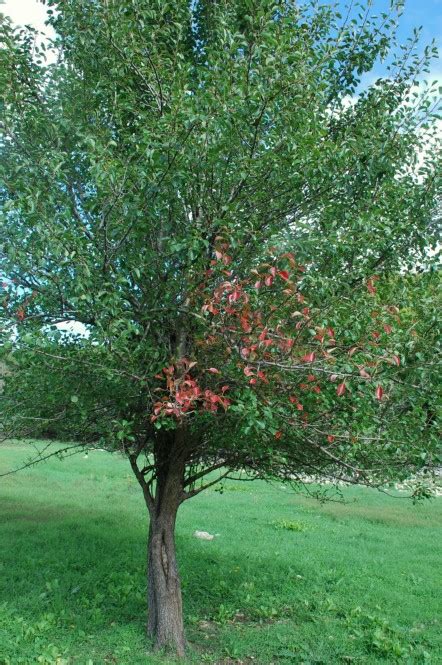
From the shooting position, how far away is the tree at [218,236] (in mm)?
4625

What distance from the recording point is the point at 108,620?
761cm

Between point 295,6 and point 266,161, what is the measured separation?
2.26 m

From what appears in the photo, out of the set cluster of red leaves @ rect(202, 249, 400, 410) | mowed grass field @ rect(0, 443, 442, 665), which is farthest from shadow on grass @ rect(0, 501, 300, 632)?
cluster of red leaves @ rect(202, 249, 400, 410)

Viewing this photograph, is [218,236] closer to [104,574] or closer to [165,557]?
[165,557]

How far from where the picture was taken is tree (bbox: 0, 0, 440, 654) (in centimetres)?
462

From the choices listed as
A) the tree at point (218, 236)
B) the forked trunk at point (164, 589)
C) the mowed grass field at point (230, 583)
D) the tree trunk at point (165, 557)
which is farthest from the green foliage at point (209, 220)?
the mowed grass field at point (230, 583)

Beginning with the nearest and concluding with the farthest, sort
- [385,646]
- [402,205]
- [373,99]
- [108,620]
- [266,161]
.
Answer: [266,161] < [402,205] < [373,99] < [385,646] < [108,620]

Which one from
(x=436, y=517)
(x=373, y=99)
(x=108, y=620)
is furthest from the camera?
(x=436, y=517)

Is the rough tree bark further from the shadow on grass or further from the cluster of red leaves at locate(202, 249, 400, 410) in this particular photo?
the cluster of red leaves at locate(202, 249, 400, 410)

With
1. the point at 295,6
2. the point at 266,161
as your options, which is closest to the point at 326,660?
the point at 266,161

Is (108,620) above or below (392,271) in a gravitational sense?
below

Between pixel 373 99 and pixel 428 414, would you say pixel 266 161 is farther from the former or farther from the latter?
pixel 428 414

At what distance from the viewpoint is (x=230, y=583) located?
9.38 metres

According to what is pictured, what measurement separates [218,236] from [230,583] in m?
6.59
